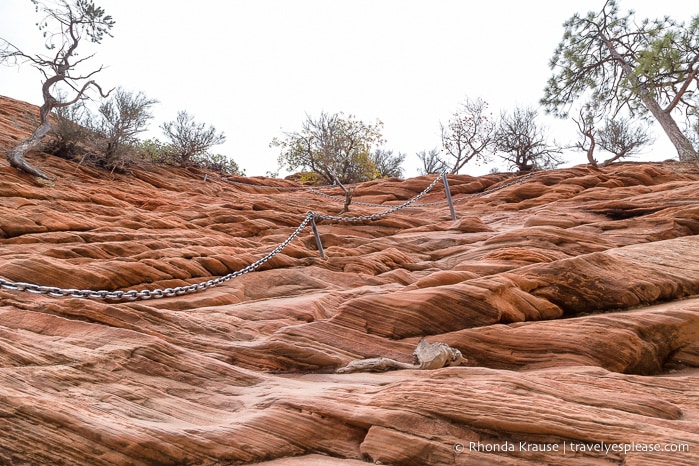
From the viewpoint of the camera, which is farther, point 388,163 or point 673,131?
point 388,163

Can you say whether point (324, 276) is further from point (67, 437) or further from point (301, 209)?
point (301, 209)

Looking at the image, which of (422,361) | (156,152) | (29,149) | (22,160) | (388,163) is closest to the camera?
(422,361)

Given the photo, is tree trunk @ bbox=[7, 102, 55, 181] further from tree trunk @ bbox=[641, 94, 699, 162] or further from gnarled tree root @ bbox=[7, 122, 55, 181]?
tree trunk @ bbox=[641, 94, 699, 162]

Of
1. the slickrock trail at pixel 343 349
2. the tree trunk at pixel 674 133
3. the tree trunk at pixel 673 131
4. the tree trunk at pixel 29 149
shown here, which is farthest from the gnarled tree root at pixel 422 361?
the tree trunk at pixel 674 133

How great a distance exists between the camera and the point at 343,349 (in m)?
4.95

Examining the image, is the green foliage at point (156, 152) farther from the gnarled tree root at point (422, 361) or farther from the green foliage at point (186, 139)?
the gnarled tree root at point (422, 361)

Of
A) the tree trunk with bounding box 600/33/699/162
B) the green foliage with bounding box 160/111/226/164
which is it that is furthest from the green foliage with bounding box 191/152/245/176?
the tree trunk with bounding box 600/33/699/162

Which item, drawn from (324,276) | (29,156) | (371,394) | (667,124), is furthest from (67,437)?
(667,124)

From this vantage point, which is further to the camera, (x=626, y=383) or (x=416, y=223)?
(x=416, y=223)

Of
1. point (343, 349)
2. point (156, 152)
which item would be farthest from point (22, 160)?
point (343, 349)

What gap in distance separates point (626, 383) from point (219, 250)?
7.55 meters

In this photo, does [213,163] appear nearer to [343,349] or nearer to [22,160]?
[22,160]

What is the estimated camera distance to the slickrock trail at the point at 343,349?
2834 millimetres

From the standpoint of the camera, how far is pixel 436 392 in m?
3.30
